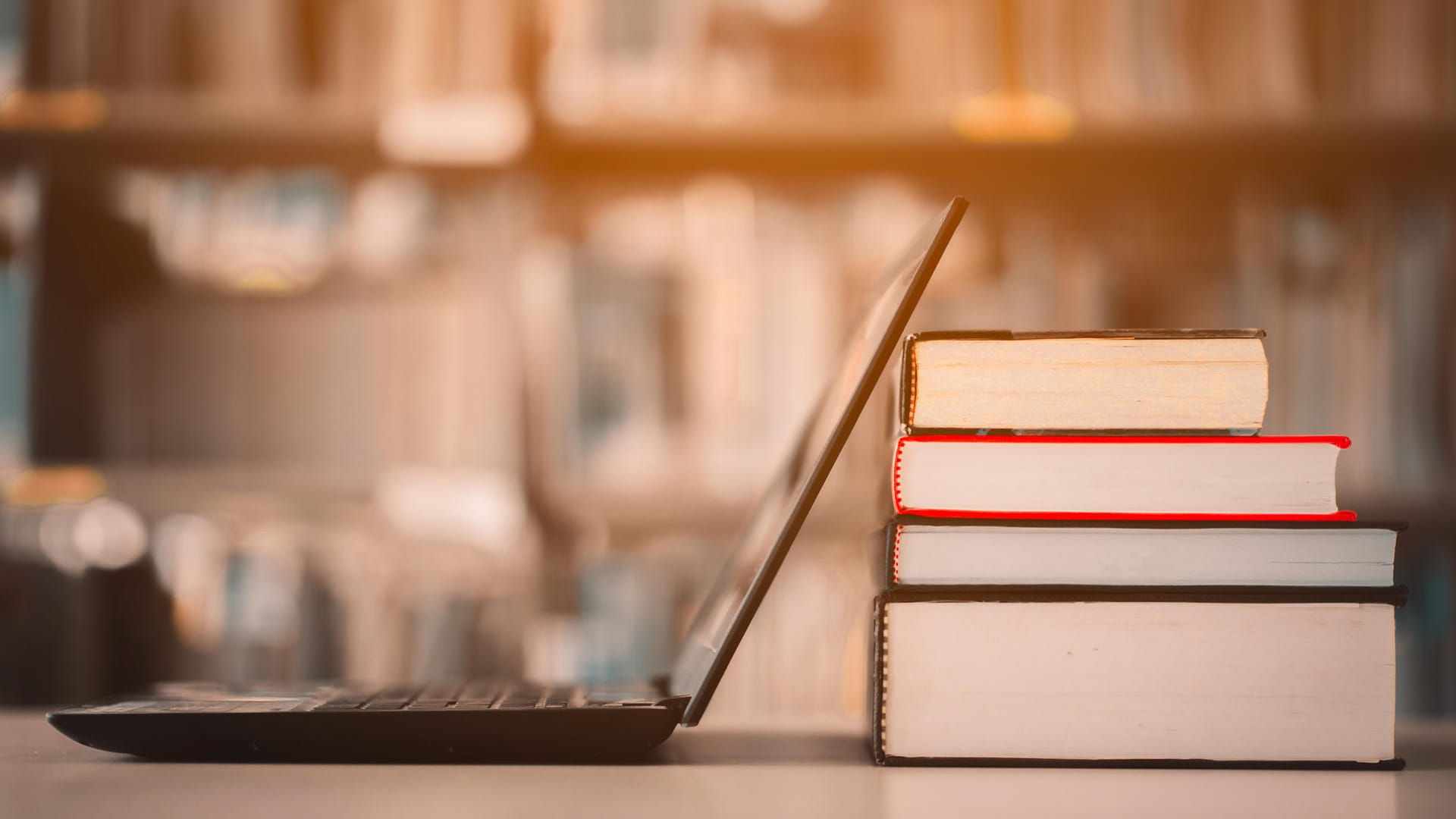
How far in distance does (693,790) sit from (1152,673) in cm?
21

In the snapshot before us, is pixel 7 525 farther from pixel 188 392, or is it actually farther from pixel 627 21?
pixel 627 21

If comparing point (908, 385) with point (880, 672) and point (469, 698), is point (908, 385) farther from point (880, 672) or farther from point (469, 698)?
point (469, 698)

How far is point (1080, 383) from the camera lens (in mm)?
508

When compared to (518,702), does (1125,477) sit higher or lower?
higher

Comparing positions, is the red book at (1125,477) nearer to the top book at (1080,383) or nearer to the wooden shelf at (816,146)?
the top book at (1080,383)

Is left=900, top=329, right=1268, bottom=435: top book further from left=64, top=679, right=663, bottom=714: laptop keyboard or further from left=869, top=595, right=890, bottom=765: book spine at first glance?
left=64, top=679, right=663, bottom=714: laptop keyboard

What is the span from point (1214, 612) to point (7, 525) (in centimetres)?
147

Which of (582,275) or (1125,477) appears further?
(582,275)

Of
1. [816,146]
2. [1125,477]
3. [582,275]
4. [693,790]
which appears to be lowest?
[693,790]

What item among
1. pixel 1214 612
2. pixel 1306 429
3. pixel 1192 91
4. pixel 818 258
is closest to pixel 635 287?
pixel 818 258

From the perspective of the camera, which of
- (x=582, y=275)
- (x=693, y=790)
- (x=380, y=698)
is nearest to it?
(x=693, y=790)

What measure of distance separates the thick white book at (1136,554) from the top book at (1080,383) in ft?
0.16

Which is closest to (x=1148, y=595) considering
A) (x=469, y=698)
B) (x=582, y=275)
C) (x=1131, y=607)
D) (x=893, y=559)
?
(x=1131, y=607)

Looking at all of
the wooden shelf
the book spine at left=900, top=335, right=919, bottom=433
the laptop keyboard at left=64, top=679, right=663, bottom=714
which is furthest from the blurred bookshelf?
the book spine at left=900, top=335, right=919, bottom=433
